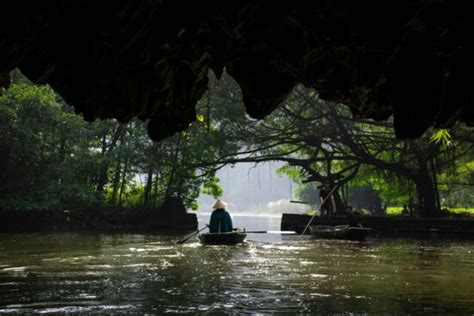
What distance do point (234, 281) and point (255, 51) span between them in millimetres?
4764

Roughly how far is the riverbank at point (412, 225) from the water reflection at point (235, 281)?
833cm

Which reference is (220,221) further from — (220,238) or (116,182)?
(116,182)

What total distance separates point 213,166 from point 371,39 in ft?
85.3

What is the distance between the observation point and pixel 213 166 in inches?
1267

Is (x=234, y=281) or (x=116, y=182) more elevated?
(x=116, y=182)

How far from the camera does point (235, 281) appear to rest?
10008 millimetres

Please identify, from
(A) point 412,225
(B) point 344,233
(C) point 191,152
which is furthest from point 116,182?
(A) point 412,225

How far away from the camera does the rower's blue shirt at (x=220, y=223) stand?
63.5ft

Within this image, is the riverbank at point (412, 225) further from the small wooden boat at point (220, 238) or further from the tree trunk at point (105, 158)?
the tree trunk at point (105, 158)

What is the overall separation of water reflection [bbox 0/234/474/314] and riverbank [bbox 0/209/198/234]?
434 inches

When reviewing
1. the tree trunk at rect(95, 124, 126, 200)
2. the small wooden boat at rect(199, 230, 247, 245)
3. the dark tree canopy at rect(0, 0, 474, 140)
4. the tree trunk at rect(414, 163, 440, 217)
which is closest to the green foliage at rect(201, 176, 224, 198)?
the tree trunk at rect(95, 124, 126, 200)

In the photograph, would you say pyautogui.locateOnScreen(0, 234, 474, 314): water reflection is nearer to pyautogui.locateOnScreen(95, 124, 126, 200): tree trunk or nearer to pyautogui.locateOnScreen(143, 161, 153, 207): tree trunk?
pyautogui.locateOnScreen(95, 124, 126, 200): tree trunk

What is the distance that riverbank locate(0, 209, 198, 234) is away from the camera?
27.0m

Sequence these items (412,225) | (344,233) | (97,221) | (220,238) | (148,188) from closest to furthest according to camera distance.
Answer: (220,238) < (344,233) < (412,225) < (97,221) < (148,188)
